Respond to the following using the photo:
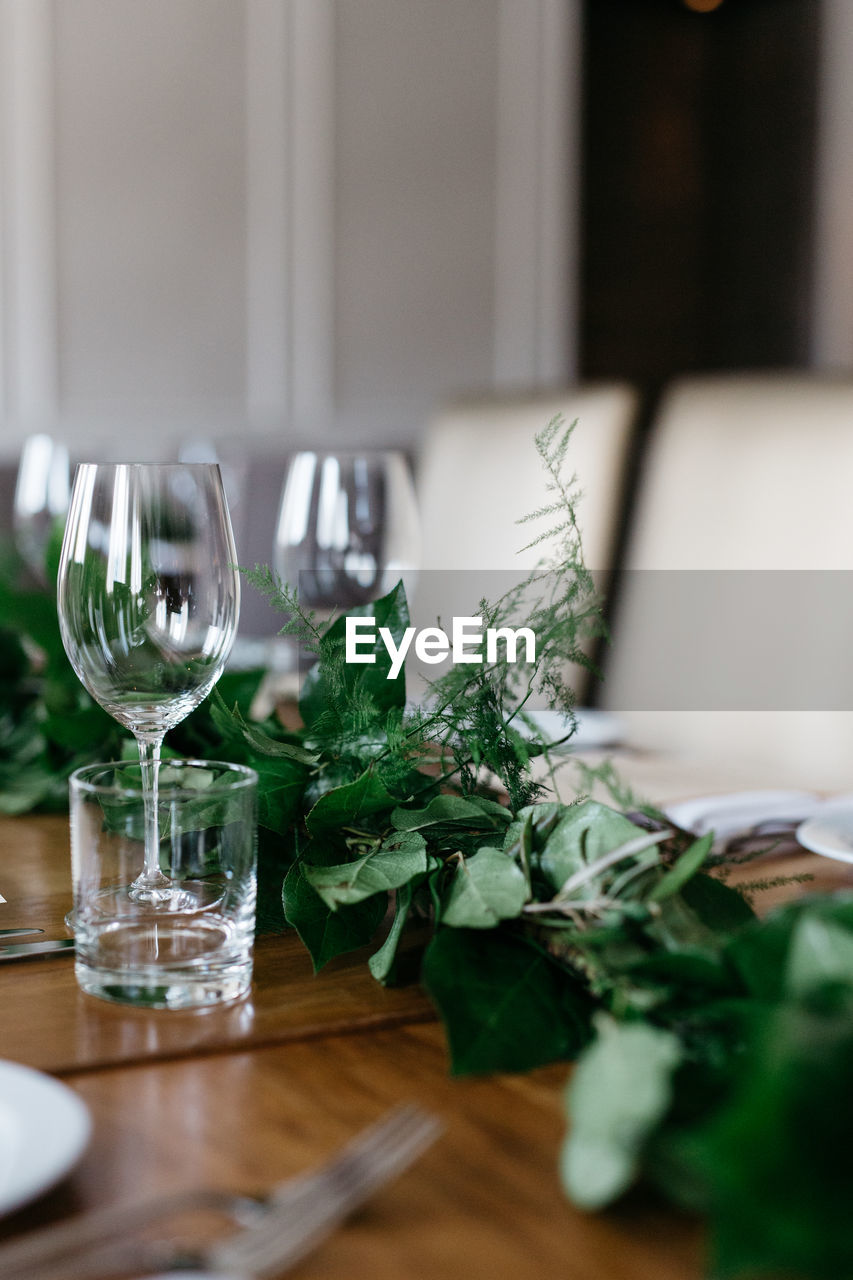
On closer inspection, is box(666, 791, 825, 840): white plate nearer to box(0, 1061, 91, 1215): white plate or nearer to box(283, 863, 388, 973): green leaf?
box(283, 863, 388, 973): green leaf

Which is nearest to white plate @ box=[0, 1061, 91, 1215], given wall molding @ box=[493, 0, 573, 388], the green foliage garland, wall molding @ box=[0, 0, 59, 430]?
the green foliage garland

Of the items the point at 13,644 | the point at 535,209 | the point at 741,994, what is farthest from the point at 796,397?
the point at 535,209

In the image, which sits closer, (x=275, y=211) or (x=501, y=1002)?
(x=501, y=1002)

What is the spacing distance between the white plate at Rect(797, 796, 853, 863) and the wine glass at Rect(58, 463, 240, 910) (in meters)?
0.29

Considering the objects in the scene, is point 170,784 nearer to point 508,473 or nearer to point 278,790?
point 278,790

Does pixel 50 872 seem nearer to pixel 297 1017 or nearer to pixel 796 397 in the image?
pixel 297 1017

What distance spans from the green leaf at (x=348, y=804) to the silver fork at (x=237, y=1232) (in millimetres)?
167

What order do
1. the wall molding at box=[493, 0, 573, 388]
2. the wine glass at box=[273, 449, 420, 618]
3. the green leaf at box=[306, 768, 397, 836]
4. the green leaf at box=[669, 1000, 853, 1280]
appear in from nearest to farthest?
the green leaf at box=[669, 1000, 853, 1280], the green leaf at box=[306, 768, 397, 836], the wine glass at box=[273, 449, 420, 618], the wall molding at box=[493, 0, 573, 388]

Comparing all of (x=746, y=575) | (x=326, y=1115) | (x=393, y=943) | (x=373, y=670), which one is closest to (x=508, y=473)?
(x=746, y=575)

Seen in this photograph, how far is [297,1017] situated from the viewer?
461 millimetres

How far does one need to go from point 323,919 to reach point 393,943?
0.03m

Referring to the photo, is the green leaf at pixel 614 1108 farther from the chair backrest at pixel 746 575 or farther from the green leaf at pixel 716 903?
the chair backrest at pixel 746 575

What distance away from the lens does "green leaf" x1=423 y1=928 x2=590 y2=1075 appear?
40 centimetres

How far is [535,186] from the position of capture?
355 centimetres
